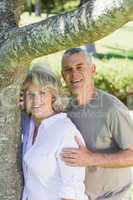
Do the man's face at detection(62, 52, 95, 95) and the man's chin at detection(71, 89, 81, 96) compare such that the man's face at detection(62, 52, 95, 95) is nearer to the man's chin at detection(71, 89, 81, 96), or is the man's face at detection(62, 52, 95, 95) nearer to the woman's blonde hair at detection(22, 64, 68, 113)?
the man's chin at detection(71, 89, 81, 96)

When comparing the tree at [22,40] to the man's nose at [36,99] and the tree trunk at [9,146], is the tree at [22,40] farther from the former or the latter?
the man's nose at [36,99]

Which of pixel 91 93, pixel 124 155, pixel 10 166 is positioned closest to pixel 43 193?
pixel 10 166

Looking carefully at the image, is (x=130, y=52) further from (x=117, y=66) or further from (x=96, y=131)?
(x=96, y=131)

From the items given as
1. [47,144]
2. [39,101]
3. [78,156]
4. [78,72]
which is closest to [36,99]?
[39,101]

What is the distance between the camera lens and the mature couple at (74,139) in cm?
314

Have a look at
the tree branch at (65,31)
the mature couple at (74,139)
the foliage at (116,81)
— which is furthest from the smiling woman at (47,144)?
the foliage at (116,81)

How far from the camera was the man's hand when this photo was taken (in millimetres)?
3109

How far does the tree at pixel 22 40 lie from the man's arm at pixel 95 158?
1.25 ft

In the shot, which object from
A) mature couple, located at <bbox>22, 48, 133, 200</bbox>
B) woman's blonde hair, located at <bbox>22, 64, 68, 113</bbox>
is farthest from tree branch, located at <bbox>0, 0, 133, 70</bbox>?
mature couple, located at <bbox>22, 48, 133, 200</bbox>

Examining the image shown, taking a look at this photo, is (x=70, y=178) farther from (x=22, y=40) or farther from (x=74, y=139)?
(x=22, y=40)

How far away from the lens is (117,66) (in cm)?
1337

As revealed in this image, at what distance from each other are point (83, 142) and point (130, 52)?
21.5m

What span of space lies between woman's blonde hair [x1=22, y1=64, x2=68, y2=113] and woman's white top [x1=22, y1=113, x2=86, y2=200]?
12cm

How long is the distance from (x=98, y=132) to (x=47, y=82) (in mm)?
451
